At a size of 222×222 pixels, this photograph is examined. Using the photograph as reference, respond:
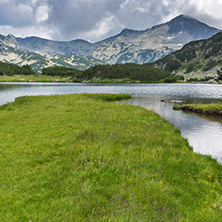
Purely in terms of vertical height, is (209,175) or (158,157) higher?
(158,157)

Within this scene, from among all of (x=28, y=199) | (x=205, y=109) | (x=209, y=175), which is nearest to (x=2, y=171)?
(x=28, y=199)

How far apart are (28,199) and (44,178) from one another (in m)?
1.37

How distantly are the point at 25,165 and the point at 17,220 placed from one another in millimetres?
4358

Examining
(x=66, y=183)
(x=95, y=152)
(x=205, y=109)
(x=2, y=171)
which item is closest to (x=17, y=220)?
(x=66, y=183)

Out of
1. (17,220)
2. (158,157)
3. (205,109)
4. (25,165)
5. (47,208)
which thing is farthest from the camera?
(205,109)

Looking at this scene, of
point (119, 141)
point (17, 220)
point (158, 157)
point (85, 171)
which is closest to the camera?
point (17, 220)

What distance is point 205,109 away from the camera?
40812 millimetres

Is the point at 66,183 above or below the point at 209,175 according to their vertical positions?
above

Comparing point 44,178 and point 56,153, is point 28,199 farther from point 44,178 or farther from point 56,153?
point 56,153

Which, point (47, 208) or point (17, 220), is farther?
point (47, 208)

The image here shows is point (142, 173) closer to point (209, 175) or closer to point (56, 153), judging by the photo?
point (209, 175)

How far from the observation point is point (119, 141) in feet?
41.5

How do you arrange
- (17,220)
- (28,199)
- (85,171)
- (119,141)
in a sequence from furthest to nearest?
1. (119,141)
2. (85,171)
3. (28,199)
4. (17,220)

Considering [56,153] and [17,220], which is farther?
[56,153]
